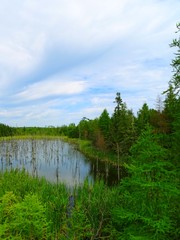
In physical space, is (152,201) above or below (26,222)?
above

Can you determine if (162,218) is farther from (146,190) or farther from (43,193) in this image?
(43,193)

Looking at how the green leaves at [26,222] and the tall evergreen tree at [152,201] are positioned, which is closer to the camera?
the green leaves at [26,222]

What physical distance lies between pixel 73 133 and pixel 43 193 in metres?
67.0

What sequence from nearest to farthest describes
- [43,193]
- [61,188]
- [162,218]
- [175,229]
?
[162,218] < [175,229] < [43,193] < [61,188]

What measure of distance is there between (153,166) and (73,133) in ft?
241

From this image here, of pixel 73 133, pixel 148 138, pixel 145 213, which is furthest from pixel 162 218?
pixel 73 133

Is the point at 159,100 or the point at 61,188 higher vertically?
the point at 159,100

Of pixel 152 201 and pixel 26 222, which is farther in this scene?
pixel 152 201

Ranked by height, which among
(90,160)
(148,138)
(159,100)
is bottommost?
(90,160)

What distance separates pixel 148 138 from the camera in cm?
829

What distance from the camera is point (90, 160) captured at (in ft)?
150

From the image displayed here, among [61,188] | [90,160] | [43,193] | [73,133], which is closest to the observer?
[43,193]

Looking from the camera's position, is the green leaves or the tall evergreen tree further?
the tall evergreen tree

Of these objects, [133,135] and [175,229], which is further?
[133,135]
